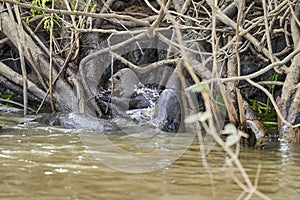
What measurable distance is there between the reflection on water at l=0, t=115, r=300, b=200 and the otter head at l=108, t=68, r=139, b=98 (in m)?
2.11

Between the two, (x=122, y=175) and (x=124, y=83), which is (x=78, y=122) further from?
(x=122, y=175)

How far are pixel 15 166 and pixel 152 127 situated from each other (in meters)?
2.06

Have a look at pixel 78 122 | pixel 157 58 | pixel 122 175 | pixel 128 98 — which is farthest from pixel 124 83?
pixel 122 175

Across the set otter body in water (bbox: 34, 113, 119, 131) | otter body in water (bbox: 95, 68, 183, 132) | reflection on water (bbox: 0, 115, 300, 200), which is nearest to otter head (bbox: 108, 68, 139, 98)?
otter body in water (bbox: 95, 68, 183, 132)

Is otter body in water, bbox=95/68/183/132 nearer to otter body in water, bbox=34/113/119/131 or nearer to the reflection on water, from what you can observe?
otter body in water, bbox=34/113/119/131

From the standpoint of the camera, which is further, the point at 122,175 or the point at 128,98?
the point at 128,98

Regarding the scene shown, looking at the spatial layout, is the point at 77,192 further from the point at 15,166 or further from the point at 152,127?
the point at 152,127

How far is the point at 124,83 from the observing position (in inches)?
235

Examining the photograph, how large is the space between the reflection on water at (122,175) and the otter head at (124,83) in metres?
2.11

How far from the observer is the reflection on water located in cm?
235

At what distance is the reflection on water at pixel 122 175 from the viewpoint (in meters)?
2.35

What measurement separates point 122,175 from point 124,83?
3319 millimetres

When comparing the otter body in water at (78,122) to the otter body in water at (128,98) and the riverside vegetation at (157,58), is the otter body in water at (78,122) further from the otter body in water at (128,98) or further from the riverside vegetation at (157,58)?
the otter body in water at (128,98)

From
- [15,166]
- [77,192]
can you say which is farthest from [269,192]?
[15,166]
